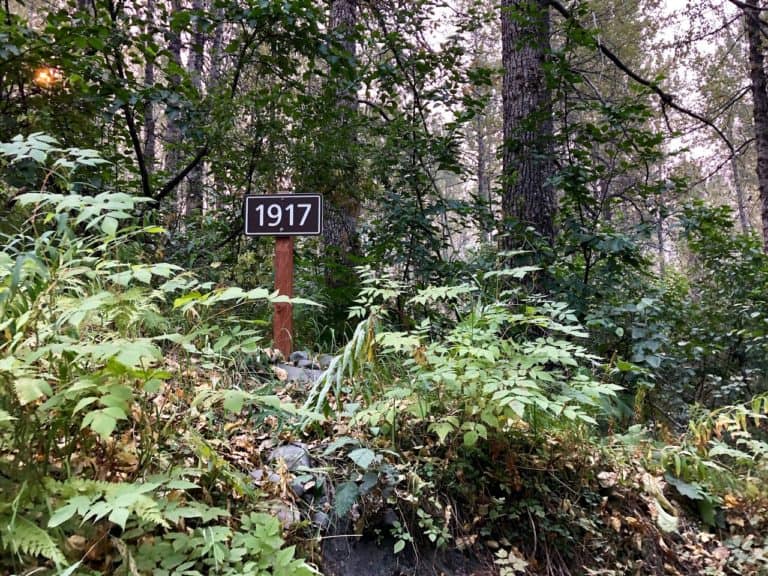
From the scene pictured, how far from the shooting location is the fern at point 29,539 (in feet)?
4.16

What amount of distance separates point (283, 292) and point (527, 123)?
2.50m

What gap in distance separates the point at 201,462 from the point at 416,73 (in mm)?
4687

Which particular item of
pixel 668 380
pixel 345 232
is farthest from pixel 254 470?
pixel 668 380

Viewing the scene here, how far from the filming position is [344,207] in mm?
5035

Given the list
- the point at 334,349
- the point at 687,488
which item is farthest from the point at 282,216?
the point at 687,488

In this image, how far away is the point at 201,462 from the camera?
186 centimetres

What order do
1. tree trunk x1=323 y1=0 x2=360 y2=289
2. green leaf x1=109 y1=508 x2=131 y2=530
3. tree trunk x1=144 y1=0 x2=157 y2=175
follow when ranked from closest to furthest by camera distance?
green leaf x1=109 y1=508 x2=131 y2=530 < tree trunk x1=144 y1=0 x2=157 y2=175 < tree trunk x1=323 y1=0 x2=360 y2=289

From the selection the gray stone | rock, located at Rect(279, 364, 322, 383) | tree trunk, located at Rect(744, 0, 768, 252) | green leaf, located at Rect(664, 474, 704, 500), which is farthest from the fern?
tree trunk, located at Rect(744, 0, 768, 252)

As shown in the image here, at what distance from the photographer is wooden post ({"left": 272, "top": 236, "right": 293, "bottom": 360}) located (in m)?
3.32

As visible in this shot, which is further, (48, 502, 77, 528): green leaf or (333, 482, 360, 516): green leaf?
(333, 482, 360, 516): green leaf

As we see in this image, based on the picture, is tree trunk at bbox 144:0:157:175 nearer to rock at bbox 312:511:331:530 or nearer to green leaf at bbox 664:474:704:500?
rock at bbox 312:511:331:530

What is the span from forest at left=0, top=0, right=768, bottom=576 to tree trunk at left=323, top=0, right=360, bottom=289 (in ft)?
0.15

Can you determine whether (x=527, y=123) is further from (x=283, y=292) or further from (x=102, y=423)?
(x=102, y=423)

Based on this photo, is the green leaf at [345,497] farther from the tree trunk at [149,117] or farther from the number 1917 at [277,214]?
the tree trunk at [149,117]
